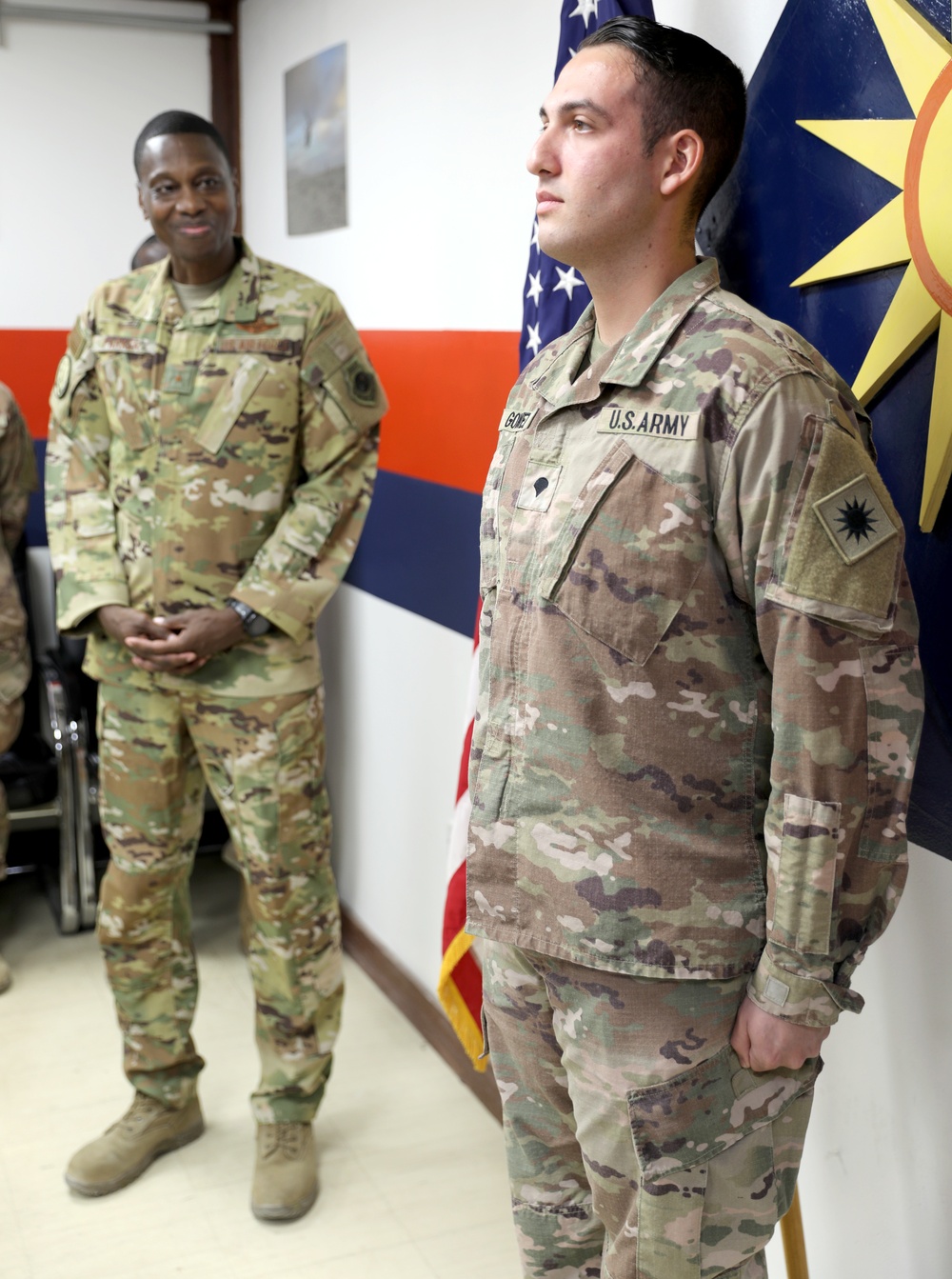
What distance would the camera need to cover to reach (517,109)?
214 cm

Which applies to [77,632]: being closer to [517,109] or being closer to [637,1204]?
[517,109]

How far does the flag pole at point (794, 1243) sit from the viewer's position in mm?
1400

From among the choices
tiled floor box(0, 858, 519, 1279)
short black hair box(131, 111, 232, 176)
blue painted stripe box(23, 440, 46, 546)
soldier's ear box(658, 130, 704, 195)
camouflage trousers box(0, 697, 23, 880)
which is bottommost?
tiled floor box(0, 858, 519, 1279)

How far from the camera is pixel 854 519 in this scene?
109cm

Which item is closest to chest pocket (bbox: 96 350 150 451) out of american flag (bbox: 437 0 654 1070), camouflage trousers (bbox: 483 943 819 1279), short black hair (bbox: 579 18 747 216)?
american flag (bbox: 437 0 654 1070)

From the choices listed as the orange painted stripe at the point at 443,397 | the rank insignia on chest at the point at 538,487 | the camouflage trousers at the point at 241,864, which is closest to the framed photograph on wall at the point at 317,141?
the orange painted stripe at the point at 443,397

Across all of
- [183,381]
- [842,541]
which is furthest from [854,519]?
[183,381]

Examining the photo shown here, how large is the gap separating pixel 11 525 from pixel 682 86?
2.32m

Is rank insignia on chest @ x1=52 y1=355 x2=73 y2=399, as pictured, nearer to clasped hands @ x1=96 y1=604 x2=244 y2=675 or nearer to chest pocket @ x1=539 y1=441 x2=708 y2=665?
clasped hands @ x1=96 y1=604 x2=244 y2=675

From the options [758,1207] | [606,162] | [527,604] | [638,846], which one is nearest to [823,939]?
[638,846]

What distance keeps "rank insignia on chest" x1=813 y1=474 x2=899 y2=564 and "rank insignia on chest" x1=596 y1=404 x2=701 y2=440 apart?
14 centimetres

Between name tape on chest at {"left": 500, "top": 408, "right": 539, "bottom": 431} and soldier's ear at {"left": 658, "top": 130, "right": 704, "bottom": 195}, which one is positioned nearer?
soldier's ear at {"left": 658, "top": 130, "right": 704, "bottom": 195}

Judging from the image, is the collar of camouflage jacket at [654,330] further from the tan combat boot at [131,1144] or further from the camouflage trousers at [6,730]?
the camouflage trousers at [6,730]

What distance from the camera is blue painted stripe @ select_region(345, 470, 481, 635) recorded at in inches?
98.9
